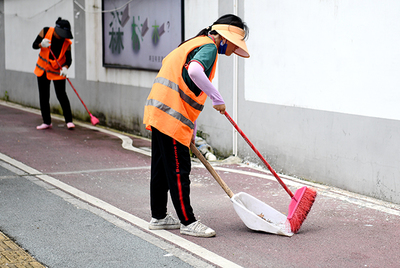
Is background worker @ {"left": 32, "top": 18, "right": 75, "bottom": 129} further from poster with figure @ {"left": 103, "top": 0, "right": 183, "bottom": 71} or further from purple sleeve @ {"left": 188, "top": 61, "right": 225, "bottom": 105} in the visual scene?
purple sleeve @ {"left": 188, "top": 61, "right": 225, "bottom": 105}

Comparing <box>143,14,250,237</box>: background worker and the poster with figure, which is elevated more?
the poster with figure

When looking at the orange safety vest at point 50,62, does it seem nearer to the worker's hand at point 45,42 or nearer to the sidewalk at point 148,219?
the worker's hand at point 45,42

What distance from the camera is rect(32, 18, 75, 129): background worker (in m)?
10.2

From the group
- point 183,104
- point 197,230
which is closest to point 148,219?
point 197,230

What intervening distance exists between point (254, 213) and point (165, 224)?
2.60 ft

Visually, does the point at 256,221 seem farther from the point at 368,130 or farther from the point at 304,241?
the point at 368,130

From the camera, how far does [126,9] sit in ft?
34.2

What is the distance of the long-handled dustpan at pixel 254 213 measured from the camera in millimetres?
4688

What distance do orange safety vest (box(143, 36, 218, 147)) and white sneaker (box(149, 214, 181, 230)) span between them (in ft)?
2.47

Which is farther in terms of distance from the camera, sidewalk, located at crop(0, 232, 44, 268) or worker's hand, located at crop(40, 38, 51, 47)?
worker's hand, located at crop(40, 38, 51, 47)

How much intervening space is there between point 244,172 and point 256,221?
2552 millimetres

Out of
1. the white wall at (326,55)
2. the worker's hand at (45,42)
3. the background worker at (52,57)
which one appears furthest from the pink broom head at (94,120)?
the white wall at (326,55)

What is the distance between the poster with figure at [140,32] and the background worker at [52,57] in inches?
35.2

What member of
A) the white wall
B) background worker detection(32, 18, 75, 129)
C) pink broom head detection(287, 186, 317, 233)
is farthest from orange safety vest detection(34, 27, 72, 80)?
pink broom head detection(287, 186, 317, 233)
